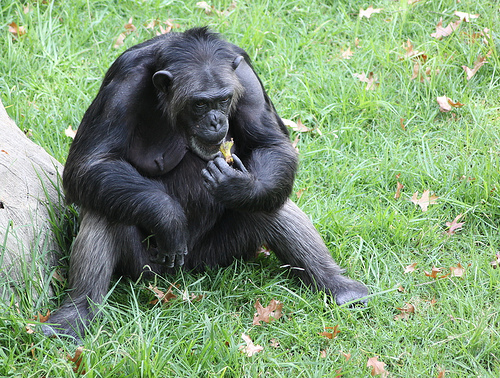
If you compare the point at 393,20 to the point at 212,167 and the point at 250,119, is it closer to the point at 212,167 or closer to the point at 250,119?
the point at 250,119

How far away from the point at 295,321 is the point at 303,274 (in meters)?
0.67

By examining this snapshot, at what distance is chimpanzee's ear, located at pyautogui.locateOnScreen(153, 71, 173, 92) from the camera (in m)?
5.47

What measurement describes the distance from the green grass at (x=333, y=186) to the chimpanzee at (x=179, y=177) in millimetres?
271

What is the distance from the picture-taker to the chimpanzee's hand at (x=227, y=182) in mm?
5469

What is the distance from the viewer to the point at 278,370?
206 inches

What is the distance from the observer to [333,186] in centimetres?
747

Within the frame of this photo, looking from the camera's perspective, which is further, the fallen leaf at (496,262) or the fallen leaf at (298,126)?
the fallen leaf at (298,126)

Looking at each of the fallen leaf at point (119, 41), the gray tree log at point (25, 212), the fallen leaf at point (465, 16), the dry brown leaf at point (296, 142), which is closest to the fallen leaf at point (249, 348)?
the gray tree log at point (25, 212)

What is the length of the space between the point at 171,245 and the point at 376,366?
74.3 inches

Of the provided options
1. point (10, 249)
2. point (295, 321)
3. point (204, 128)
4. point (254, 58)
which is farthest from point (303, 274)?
point (254, 58)

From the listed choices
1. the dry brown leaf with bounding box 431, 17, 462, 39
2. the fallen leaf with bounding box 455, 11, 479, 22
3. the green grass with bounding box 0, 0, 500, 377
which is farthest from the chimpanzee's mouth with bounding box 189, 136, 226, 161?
the fallen leaf with bounding box 455, 11, 479, 22

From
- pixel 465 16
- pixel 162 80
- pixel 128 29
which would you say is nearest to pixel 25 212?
pixel 162 80

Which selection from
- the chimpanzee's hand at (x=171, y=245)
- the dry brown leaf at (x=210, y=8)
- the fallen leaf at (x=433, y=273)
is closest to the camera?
the chimpanzee's hand at (x=171, y=245)

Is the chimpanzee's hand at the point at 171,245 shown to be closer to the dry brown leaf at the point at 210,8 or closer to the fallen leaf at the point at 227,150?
the fallen leaf at the point at 227,150
